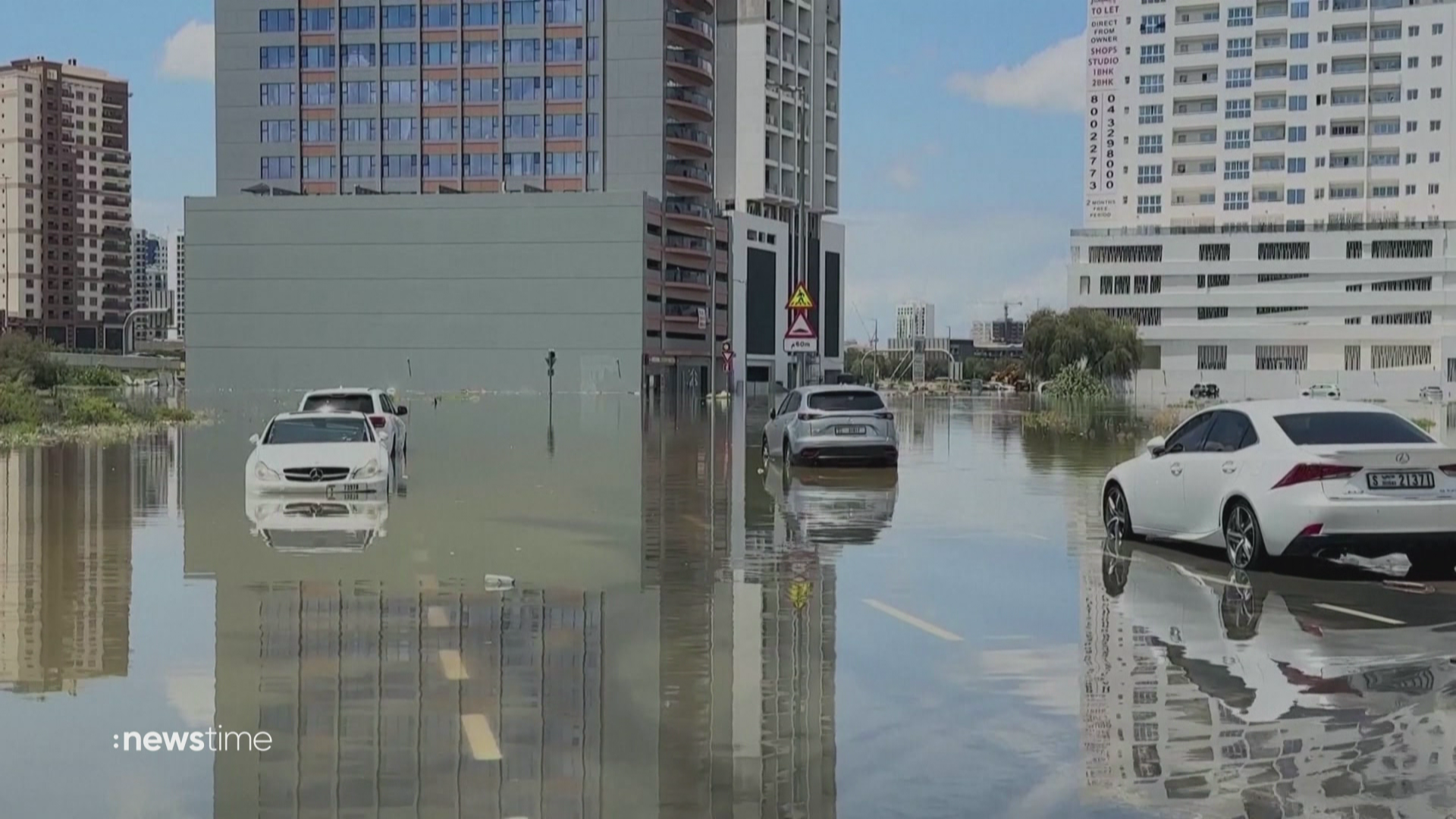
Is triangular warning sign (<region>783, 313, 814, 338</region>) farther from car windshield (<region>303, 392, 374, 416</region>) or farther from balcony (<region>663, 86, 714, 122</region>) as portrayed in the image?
balcony (<region>663, 86, 714, 122</region>)

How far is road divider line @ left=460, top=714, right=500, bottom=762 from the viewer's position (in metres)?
7.58

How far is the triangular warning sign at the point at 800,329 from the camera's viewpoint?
40438mm

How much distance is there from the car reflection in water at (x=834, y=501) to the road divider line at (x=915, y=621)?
4.51 meters

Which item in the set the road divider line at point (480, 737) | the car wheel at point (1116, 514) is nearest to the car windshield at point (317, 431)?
the car wheel at point (1116, 514)

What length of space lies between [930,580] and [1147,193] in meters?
130

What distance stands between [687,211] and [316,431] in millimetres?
110383

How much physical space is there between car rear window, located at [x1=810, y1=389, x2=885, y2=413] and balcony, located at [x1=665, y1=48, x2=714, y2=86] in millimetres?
102285

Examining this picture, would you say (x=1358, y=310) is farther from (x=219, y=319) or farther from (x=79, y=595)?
(x=79, y=595)

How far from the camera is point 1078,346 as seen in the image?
113 m

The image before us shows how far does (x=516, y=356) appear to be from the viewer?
410ft

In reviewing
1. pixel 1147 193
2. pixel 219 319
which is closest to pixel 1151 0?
pixel 1147 193

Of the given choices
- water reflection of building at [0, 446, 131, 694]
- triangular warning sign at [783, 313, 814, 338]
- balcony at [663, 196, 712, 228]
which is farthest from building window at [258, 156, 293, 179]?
water reflection of building at [0, 446, 131, 694]

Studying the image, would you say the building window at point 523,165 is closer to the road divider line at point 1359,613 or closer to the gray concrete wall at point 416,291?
the gray concrete wall at point 416,291

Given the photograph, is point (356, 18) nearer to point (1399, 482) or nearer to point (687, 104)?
point (687, 104)
